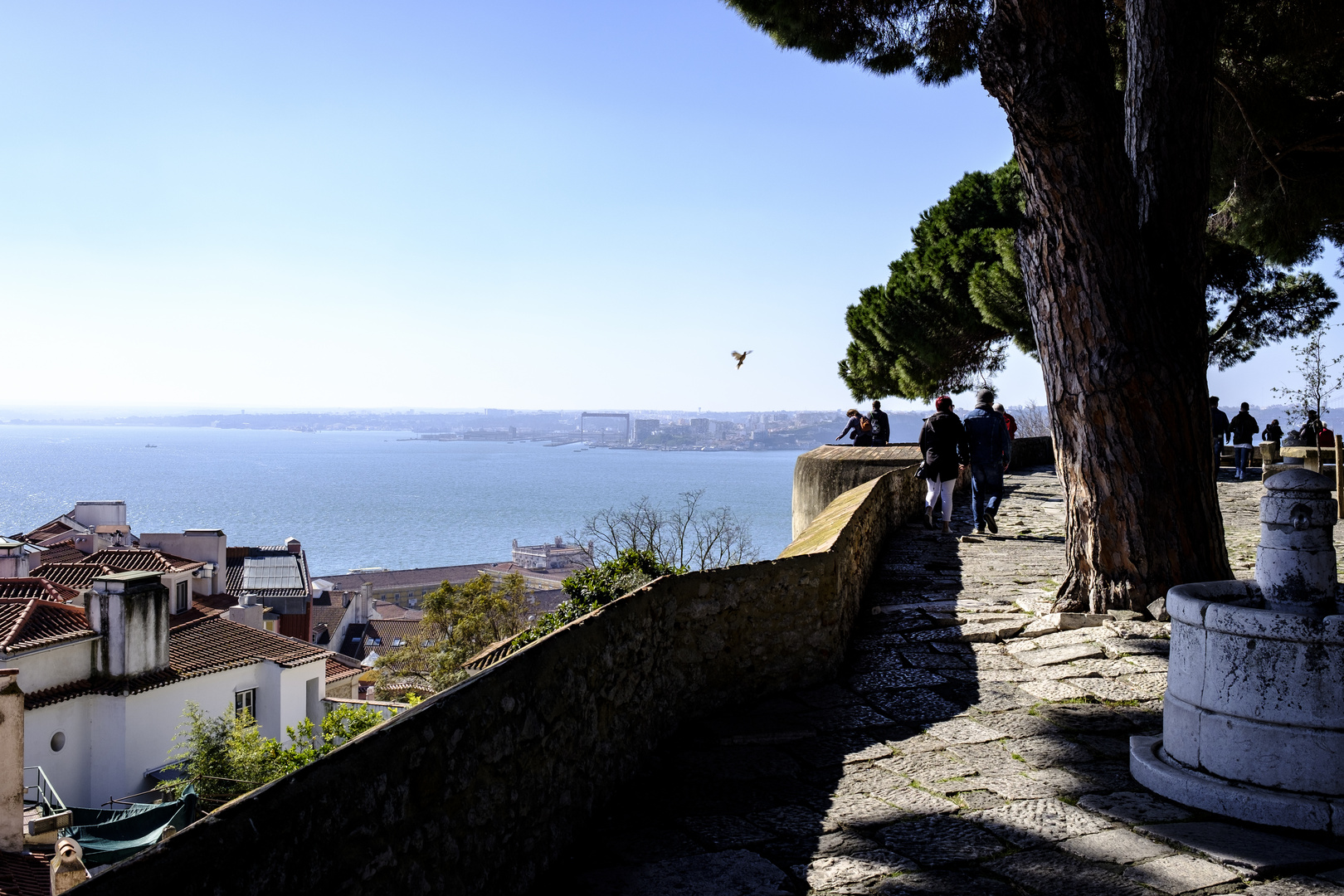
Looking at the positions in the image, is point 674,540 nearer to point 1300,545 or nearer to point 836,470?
point 836,470

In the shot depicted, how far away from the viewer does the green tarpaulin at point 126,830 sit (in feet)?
36.9

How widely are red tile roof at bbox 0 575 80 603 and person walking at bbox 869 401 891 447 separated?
16910mm

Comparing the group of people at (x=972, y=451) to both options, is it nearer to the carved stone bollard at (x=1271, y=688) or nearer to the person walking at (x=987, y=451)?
the person walking at (x=987, y=451)

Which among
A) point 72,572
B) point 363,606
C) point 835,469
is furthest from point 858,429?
point 363,606

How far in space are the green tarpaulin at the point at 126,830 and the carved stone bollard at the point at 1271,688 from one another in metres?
11.2

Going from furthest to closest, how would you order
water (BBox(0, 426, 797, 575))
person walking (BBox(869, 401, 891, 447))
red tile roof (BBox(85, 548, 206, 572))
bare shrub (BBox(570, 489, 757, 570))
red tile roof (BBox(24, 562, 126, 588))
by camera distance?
1. water (BBox(0, 426, 797, 575))
2. red tile roof (BBox(24, 562, 126, 588))
3. red tile roof (BBox(85, 548, 206, 572))
4. bare shrub (BBox(570, 489, 757, 570))
5. person walking (BBox(869, 401, 891, 447))

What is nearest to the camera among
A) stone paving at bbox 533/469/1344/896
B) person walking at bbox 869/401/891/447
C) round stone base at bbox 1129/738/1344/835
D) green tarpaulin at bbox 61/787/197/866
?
stone paving at bbox 533/469/1344/896

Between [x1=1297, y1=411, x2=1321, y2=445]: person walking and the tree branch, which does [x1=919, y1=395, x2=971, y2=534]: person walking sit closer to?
the tree branch

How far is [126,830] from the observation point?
12.9 meters

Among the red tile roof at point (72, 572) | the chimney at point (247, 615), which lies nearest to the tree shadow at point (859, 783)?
the red tile roof at point (72, 572)

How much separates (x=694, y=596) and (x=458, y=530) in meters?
111

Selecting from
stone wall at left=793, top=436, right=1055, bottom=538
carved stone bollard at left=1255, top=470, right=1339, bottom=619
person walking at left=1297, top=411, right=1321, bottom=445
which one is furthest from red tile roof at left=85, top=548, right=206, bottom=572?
person walking at left=1297, top=411, right=1321, bottom=445

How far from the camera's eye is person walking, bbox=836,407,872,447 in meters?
16.0

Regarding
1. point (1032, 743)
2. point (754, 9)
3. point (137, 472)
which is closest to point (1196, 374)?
point (1032, 743)
